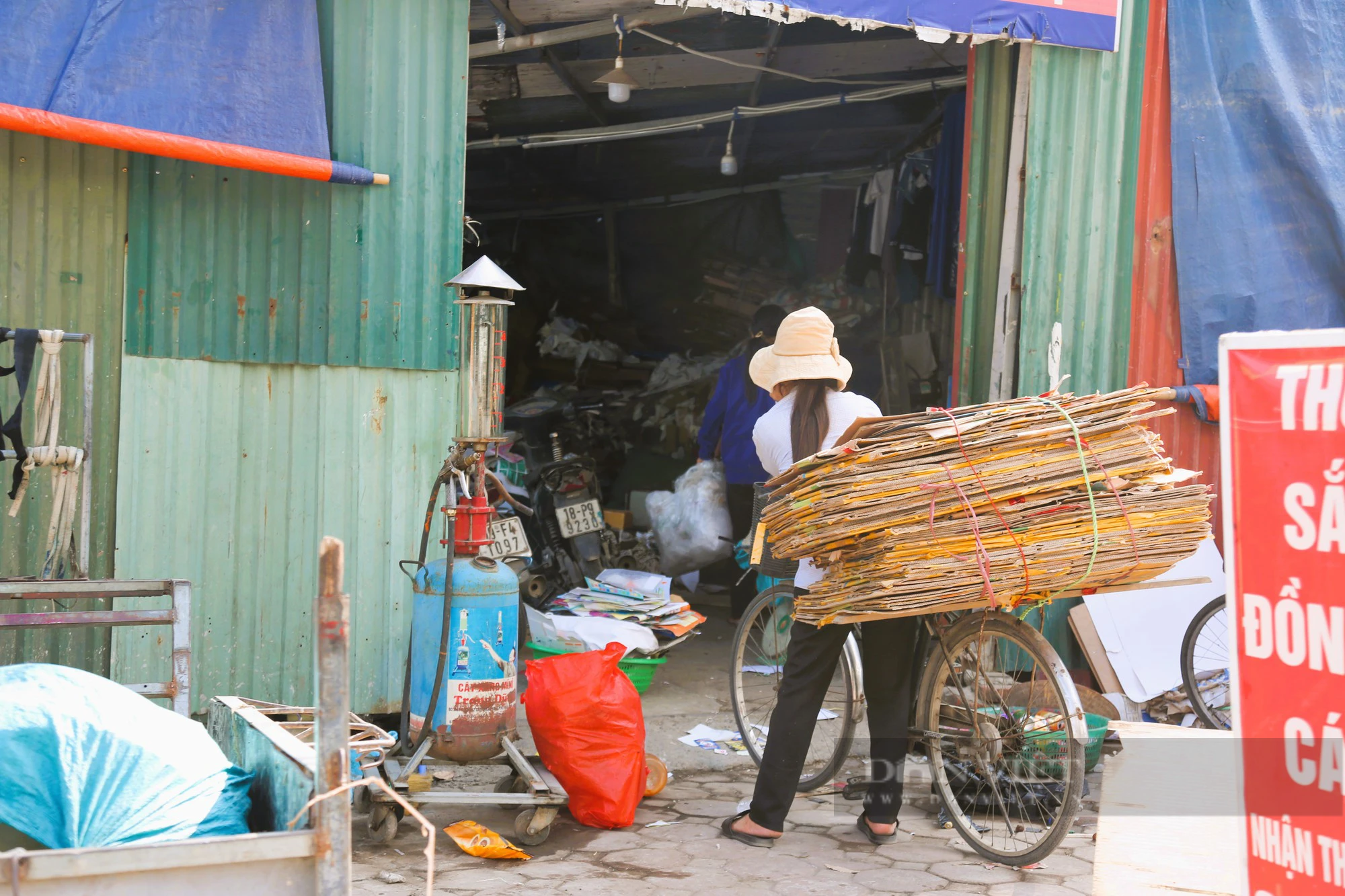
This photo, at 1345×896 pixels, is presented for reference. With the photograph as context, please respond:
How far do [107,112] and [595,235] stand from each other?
7765 millimetres

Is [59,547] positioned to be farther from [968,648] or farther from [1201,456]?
[1201,456]

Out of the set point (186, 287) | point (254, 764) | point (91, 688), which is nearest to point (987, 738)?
point (254, 764)

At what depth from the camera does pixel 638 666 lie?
5930 millimetres

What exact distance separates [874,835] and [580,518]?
14.5 ft

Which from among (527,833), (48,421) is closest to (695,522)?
(527,833)

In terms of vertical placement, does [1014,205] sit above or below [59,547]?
above

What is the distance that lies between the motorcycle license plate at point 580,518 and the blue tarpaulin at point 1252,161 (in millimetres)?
4227

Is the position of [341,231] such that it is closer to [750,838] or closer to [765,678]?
[765,678]

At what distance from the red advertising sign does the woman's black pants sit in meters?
2.06

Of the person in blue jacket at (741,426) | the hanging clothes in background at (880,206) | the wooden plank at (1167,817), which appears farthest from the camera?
the hanging clothes in background at (880,206)

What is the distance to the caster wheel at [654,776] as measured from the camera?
15.5 feet

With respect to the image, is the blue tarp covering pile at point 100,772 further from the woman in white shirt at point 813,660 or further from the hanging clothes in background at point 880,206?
the hanging clothes in background at point 880,206

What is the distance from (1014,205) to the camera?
239 inches

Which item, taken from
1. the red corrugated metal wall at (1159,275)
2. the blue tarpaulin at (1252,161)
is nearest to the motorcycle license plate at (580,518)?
the red corrugated metal wall at (1159,275)
